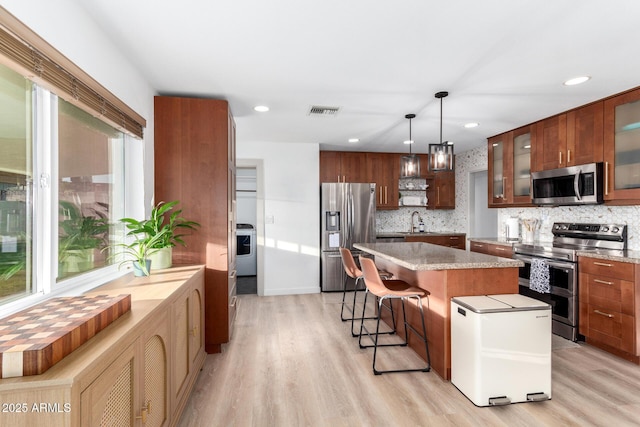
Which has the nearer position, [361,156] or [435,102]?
[435,102]

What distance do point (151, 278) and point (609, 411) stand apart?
301 centimetres

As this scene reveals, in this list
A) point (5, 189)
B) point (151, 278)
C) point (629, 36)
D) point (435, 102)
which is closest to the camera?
point (5, 189)

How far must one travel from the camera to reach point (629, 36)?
2.02 meters

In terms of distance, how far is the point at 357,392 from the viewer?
2291mm

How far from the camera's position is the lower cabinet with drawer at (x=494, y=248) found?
3.87 metres

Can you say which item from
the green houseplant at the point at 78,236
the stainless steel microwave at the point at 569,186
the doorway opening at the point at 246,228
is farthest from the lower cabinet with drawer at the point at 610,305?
the doorway opening at the point at 246,228

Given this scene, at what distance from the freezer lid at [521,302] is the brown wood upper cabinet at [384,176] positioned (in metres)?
3.45

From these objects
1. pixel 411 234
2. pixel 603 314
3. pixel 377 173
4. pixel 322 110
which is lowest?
pixel 603 314

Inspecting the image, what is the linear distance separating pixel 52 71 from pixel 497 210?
5823 mm

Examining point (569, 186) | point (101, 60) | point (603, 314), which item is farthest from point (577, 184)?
point (101, 60)

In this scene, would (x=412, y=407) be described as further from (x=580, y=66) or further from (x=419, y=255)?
(x=580, y=66)

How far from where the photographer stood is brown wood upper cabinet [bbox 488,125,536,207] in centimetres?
408

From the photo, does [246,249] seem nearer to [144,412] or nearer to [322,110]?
[322,110]

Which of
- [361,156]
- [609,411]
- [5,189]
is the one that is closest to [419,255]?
[609,411]
